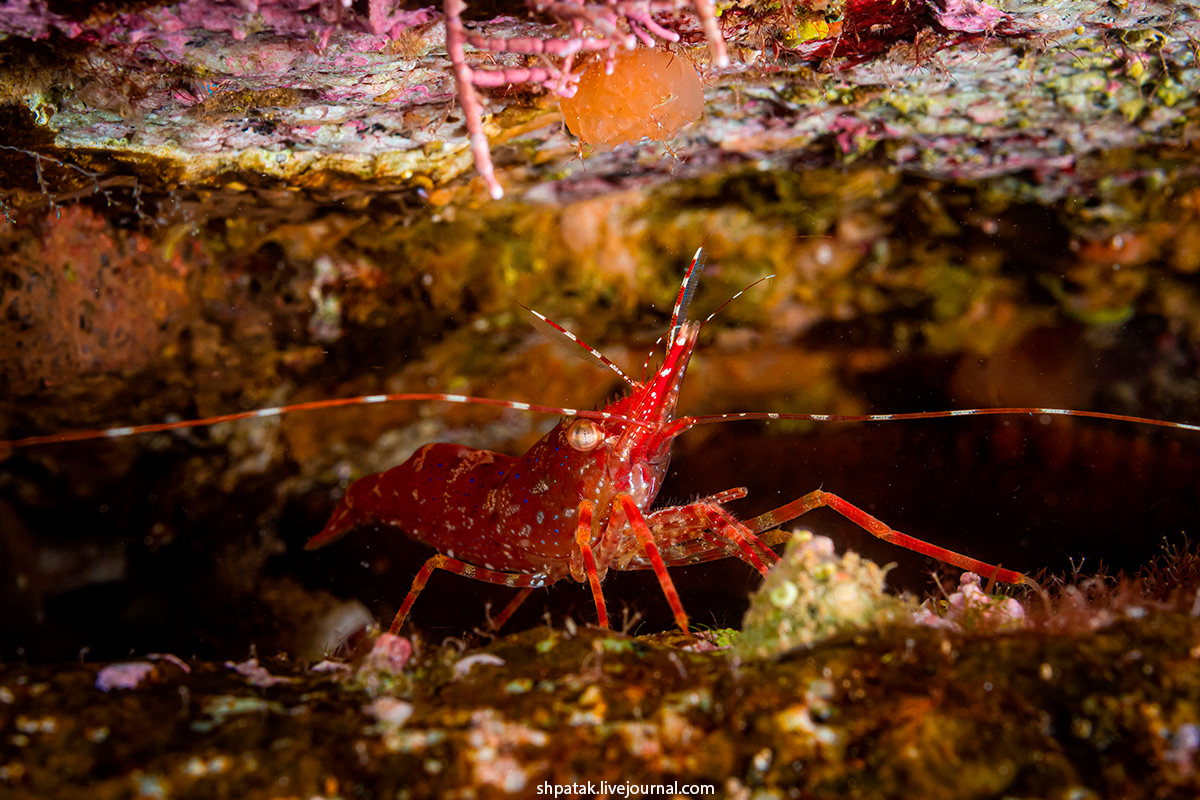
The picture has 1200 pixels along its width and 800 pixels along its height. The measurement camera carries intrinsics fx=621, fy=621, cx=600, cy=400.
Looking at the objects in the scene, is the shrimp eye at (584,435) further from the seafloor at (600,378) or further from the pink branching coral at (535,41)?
the pink branching coral at (535,41)

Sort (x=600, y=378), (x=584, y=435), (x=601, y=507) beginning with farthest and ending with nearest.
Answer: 1. (x=600, y=378)
2. (x=601, y=507)
3. (x=584, y=435)

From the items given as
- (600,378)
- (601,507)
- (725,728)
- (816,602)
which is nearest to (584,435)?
(601,507)

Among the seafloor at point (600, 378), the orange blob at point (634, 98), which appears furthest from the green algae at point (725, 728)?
the orange blob at point (634, 98)

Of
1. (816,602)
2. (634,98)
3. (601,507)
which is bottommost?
(601,507)

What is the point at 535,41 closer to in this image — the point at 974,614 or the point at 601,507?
the point at 601,507

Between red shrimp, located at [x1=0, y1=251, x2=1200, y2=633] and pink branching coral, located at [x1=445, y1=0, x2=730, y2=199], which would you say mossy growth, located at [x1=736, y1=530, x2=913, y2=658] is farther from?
pink branching coral, located at [x1=445, y1=0, x2=730, y2=199]

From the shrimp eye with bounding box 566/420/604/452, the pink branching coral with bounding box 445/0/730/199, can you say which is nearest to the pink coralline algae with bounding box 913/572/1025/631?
the shrimp eye with bounding box 566/420/604/452

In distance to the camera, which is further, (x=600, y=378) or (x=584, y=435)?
(x=600, y=378)
